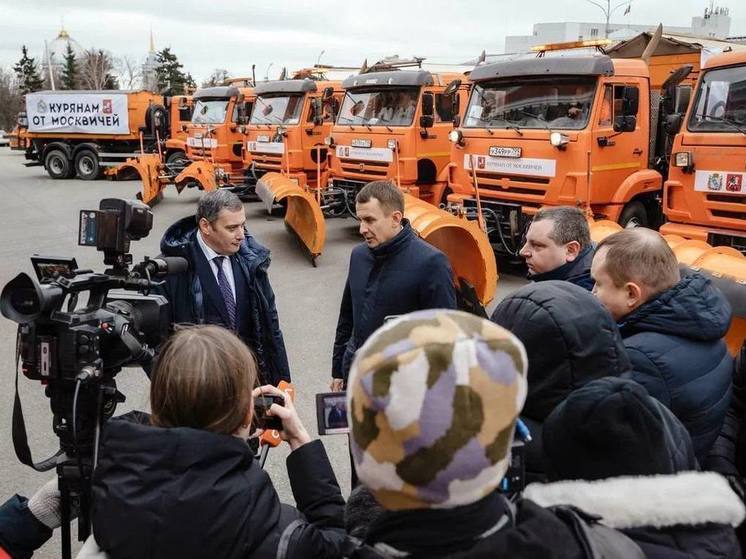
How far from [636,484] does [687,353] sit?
85 centimetres

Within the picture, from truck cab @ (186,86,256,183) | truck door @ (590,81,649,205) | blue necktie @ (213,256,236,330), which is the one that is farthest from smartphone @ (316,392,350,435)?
truck cab @ (186,86,256,183)

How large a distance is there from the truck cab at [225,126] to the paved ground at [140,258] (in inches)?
52.6

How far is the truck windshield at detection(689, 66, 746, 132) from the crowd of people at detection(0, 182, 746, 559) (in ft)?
Answer: 17.0

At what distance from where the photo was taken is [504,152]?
8.62 m

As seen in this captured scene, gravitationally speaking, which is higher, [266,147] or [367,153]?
[266,147]

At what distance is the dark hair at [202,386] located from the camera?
1568mm

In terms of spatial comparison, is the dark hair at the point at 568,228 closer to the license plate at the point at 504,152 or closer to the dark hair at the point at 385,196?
the dark hair at the point at 385,196

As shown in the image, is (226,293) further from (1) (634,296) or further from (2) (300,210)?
(2) (300,210)

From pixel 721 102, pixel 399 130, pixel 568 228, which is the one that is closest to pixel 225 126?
pixel 399 130

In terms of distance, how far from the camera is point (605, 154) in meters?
8.25

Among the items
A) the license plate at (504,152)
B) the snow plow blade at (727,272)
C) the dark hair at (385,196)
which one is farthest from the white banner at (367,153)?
the dark hair at (385,196)

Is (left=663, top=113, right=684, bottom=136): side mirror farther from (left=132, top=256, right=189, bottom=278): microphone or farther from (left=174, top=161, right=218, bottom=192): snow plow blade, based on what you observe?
(left=174, top=161, right=218, bottom=192): snow plow blade

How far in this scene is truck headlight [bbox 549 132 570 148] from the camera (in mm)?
7953

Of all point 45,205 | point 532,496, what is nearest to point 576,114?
point 532,496
